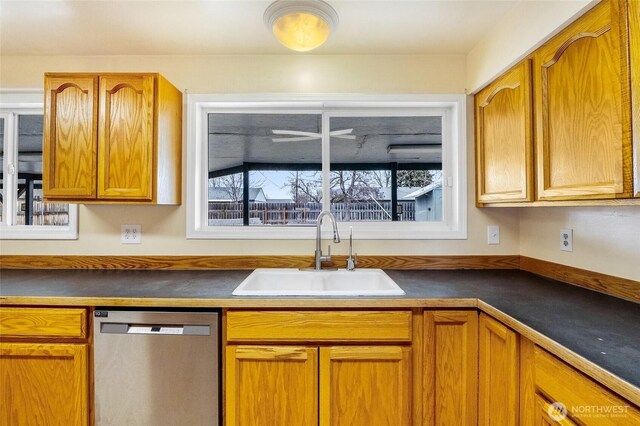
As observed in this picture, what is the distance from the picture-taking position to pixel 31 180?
7.08 feet

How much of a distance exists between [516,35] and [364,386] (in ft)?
5.76

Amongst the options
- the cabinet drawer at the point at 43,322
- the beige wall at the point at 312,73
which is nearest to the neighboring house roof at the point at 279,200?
the beige wall at the point at 312,73

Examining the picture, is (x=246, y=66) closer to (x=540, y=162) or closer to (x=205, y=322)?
(x=205, y=322)

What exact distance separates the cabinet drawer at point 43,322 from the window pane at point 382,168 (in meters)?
1.46

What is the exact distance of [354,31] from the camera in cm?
177

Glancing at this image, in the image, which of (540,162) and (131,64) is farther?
(131,64)

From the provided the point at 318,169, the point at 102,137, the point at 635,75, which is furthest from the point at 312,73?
the point at 635,75

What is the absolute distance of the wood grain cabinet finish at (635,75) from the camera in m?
0.95

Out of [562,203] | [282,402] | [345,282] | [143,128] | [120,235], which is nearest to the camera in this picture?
[562,203]

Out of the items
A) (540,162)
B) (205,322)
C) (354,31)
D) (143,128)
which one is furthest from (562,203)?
(143,128)

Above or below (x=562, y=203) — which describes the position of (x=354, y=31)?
above

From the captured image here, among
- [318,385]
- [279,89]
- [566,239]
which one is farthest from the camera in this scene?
[279,89]

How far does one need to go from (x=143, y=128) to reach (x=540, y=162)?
1.94 metres

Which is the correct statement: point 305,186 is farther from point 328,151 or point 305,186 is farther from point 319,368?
point 319,368
